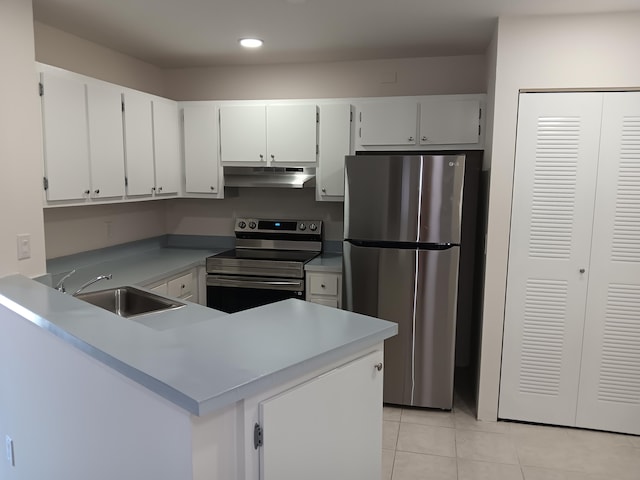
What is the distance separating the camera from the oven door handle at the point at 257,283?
3.73 metres

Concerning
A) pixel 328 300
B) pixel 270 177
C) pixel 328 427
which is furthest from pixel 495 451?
pixel 270 177

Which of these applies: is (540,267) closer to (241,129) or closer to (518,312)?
(518,312)

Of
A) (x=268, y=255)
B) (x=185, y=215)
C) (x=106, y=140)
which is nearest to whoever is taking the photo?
(x=106, y=140)

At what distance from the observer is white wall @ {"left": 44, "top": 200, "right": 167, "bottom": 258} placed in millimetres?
3314

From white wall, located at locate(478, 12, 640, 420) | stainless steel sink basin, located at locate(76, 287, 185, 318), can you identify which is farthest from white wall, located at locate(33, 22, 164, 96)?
white wall, located at locate(478, 12, 640, 420)

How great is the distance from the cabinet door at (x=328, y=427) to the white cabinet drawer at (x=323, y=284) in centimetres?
197

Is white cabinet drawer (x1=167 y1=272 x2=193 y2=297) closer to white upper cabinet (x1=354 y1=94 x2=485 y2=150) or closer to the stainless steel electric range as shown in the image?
the stainless steel electric range

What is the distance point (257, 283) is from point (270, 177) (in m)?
0.85

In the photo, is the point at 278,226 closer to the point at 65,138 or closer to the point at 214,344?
the point at 65,138

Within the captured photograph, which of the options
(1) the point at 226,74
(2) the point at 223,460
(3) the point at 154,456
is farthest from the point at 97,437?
(1) the point at 226,74

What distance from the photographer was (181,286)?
3.62 metres

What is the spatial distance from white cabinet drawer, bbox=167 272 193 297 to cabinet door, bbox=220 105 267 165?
1005 millimetres

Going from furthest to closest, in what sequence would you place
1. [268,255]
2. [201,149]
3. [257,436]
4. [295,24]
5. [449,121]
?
[268,255] → [201,149] → [449,121] → [295,24] → [257,436]

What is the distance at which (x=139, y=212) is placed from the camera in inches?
166
